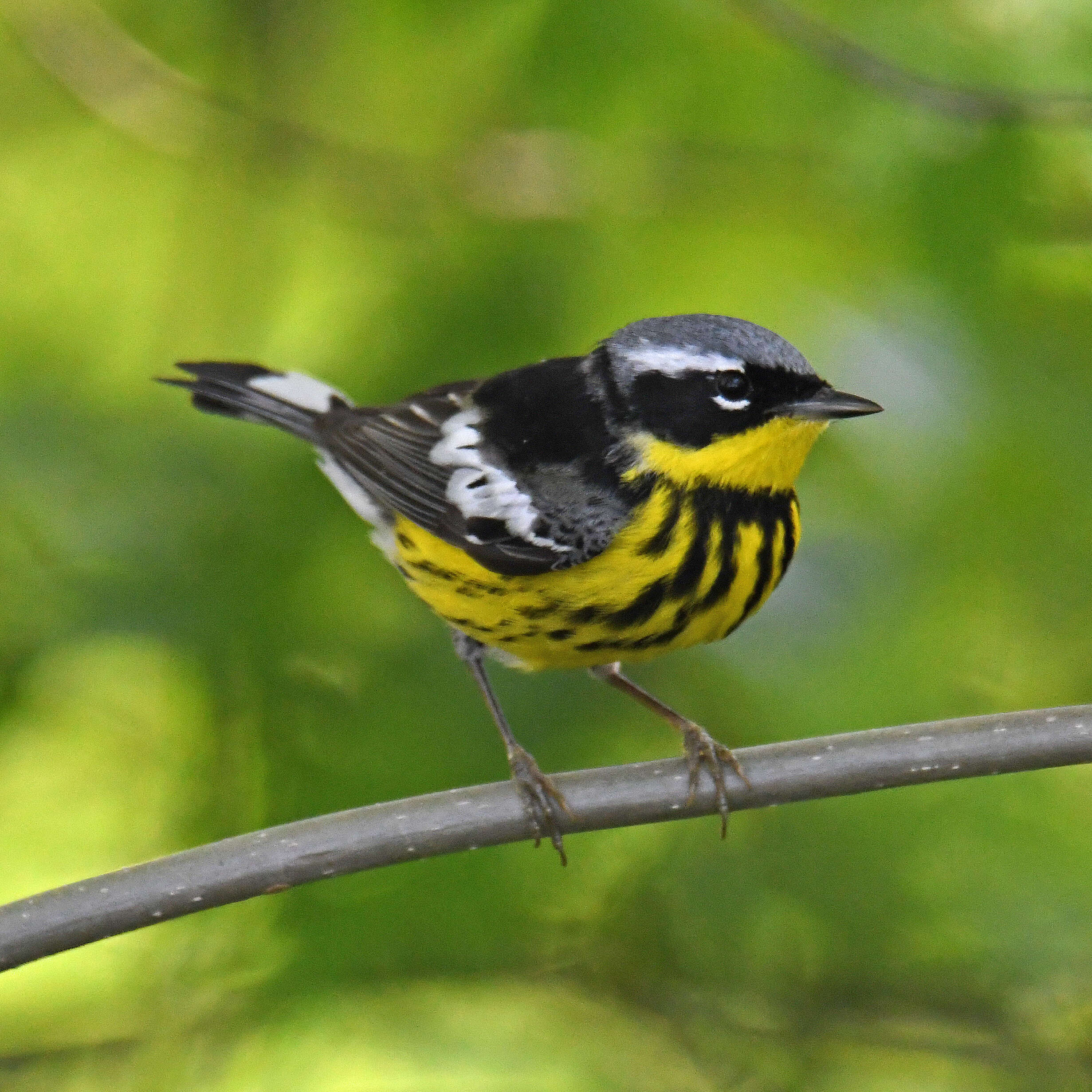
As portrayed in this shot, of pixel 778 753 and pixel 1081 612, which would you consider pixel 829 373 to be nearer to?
pixel 1081 612

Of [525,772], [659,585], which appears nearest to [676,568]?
[659,585]

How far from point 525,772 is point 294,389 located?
4.68 ft

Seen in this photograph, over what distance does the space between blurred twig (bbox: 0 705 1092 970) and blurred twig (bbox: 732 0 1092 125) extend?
1.54m

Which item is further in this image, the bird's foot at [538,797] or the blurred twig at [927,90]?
the blurred twig at [927,90]

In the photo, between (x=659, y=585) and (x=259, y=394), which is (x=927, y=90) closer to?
(x=659, y=585)

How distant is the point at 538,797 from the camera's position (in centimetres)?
299

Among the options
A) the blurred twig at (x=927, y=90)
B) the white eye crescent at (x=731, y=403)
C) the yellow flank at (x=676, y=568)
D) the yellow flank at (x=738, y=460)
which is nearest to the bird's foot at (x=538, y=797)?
the yellow flank at (x=676, y=568)

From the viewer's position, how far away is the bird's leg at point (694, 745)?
2596mm

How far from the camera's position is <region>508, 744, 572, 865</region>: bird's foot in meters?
2.59

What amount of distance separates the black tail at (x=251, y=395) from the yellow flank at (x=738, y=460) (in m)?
0.95

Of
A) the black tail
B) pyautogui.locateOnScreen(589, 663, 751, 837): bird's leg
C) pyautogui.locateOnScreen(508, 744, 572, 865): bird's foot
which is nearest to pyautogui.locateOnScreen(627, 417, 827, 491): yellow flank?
pyautogui.locateOnScreen(589, 663, 751, 837): bird's leg

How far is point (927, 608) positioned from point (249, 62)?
2.67 meters

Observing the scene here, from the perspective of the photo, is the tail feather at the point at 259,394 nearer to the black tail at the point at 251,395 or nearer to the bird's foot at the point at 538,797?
the black tail at the point at 251,395

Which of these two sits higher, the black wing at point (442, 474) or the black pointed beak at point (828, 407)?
the black pointed beak at point (828, 407)
